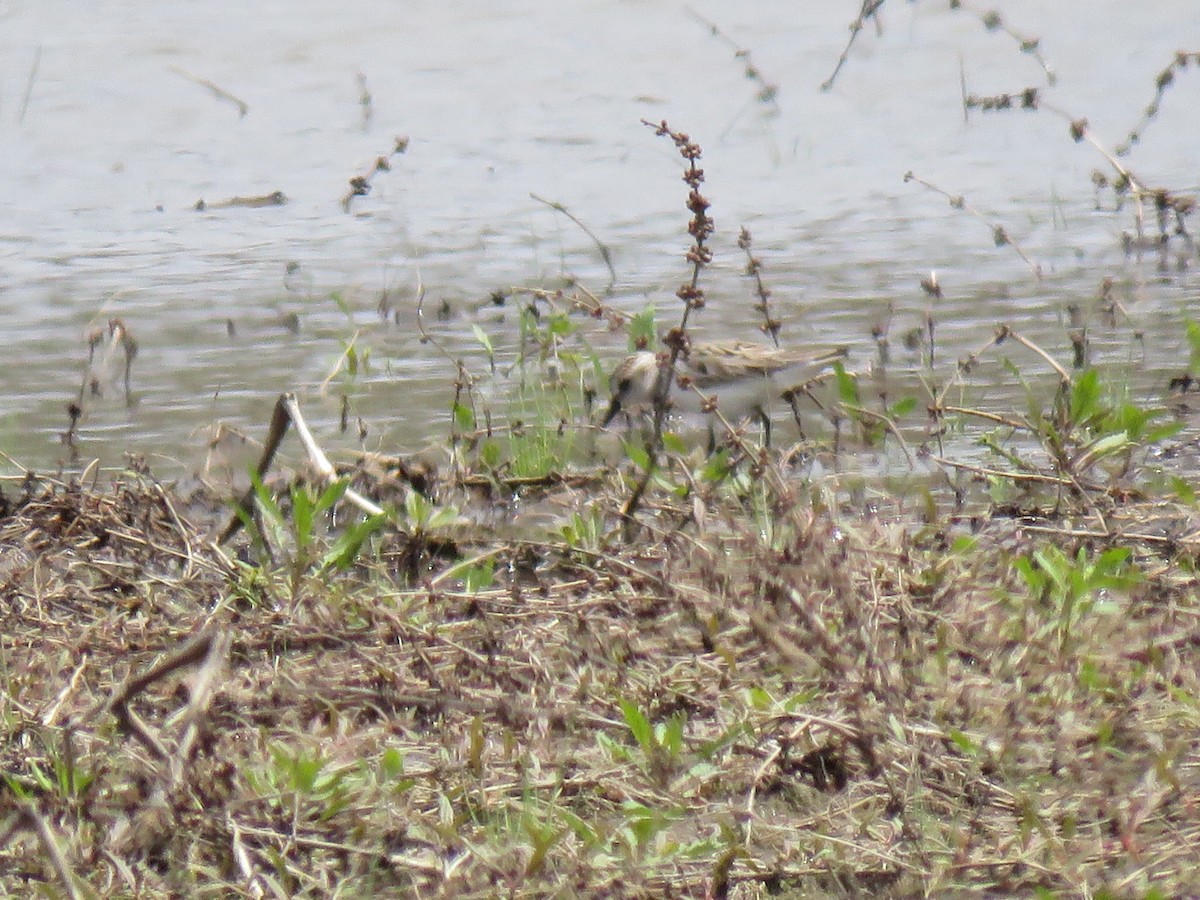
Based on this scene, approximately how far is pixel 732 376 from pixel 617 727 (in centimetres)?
279

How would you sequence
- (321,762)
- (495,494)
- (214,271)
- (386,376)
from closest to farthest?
1. (321,762)
2. (495,494)
3. (386,376)
4. (214,271)

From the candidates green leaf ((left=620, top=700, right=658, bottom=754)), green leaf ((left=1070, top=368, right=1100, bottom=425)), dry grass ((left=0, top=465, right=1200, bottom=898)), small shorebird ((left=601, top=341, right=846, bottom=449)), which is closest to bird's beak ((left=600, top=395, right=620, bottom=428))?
small shorebird ((left=601, top=341, right=846, bottom=449))

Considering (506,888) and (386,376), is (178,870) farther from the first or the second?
(386,376)

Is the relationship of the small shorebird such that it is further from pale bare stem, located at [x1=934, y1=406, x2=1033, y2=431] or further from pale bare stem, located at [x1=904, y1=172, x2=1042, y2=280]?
pale bare stem, located at [x1=904, y1=172, x2=1042, y2=280]

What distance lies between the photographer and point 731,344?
6.35 metres

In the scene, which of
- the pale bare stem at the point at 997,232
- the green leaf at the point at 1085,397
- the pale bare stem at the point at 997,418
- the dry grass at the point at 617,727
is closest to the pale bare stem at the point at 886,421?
the pale bare stem at the point at 997,418

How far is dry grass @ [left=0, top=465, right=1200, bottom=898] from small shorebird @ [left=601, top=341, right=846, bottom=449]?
152 cm

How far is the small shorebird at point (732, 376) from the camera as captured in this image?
5906 millimetres

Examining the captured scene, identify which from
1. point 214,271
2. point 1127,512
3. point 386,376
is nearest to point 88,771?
point 1127,512

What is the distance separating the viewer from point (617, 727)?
3.49 metres

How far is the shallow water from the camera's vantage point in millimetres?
6535

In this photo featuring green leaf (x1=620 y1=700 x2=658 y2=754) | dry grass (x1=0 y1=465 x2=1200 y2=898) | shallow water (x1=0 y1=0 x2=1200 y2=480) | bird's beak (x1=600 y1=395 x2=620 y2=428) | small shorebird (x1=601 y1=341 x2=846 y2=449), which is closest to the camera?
dry grass (x1=0 y1=465 x2=1200 y2=898)

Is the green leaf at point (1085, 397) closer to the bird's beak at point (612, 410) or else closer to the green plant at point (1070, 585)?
the green plant at point (1070, 585)

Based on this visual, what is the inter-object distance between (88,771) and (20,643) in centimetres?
78
